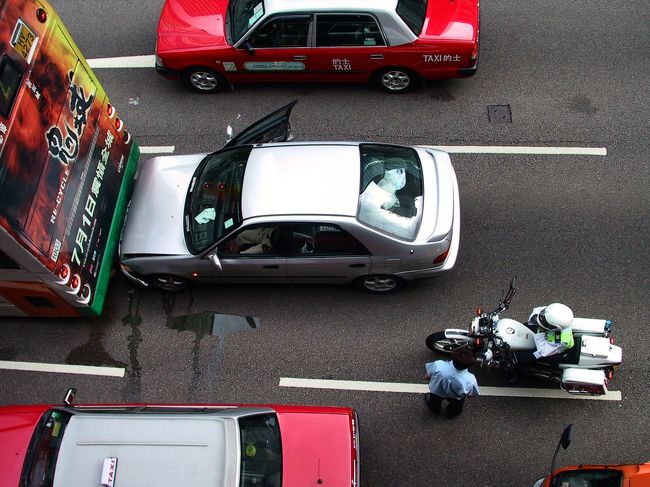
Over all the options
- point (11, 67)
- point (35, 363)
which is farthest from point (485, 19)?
point (35, 363)

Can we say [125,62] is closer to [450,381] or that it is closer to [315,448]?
[315,448]

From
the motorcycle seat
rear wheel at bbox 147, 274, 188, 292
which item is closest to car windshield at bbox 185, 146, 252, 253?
rear wheel at bbox 147, 274, 188, 292

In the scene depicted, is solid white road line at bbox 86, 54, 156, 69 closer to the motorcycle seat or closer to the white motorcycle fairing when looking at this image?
the white motorcycle fairing

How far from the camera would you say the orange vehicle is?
5664 millimetres

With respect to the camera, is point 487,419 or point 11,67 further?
point 487,419

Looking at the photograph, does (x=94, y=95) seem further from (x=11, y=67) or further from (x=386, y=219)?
(x=386, y=219)

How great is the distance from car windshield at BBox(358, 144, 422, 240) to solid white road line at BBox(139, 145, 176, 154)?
3.31m

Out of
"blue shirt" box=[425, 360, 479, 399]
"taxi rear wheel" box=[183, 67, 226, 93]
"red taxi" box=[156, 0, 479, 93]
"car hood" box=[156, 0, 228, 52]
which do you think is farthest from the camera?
"taxi rear wheel" box=[183, 67, 226, 93]

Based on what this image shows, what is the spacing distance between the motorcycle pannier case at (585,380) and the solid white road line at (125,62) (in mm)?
7924

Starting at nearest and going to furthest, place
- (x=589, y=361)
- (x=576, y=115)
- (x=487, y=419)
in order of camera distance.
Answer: (x=589, y=361)
(x=487, y=419)
(x=576, y=115)

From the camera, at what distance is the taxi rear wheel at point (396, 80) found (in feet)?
31.7

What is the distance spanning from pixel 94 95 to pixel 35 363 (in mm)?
3397

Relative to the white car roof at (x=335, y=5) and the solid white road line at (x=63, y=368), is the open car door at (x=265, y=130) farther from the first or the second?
the solid white road line at (x=63, y=368)

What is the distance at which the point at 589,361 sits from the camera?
678cm
